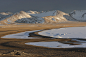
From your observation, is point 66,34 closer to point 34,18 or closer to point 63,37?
point 63,37

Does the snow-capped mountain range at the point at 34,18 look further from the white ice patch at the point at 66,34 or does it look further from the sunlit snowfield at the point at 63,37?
the sunlit snowfield at the point at 63,37

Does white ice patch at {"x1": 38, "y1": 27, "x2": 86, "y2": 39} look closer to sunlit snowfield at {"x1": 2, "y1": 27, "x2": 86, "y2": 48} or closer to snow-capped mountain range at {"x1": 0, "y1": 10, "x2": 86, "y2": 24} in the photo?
sunlit snowfield at {"x1": 2, "y1": 27, "x2": 86, "y2": 48}

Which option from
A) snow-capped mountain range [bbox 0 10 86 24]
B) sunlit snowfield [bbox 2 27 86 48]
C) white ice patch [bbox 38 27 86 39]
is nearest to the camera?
sunlit snowfield [bbox 2 27 86 48]

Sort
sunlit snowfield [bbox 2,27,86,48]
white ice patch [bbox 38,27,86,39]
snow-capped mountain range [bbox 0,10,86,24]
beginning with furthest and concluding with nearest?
snow-capped mountain range [bbox 0,10,86,24]
white ice patch [bbox 38,27,86,39]
sunlit snowfield [bbox 2,27,86,48]

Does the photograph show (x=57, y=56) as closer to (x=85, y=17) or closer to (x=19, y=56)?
(x=19, y=56)

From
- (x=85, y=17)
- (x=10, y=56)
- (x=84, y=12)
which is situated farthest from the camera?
(x=84, y=12)

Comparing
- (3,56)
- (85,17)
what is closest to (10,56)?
(3,56)

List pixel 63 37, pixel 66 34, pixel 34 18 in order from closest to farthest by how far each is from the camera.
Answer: pixel 63 37 < pixel 66 34 < pixel 34 18

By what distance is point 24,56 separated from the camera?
21.9 ft

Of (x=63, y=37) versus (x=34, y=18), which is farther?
(x=34, y=18)

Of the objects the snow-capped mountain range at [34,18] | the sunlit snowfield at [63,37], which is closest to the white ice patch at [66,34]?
the sunlit snowfield at [63,37]

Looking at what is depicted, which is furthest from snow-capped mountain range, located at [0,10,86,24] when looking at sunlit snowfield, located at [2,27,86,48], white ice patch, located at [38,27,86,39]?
sunlit snowfield, located at [2,27,86,48]

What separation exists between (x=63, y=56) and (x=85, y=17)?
562 feet

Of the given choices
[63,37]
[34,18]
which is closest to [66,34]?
[63,37]
